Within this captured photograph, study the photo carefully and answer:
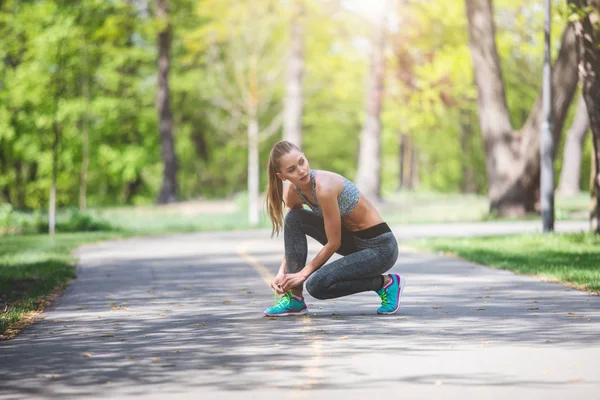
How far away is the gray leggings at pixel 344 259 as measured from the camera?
9.41 meters

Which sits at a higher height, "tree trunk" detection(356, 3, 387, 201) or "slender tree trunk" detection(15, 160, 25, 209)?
"tree trunk" detection(356, 3, 387, 201)

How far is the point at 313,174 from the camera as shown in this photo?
29.5ft

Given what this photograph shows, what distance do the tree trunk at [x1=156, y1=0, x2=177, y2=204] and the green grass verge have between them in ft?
61.2

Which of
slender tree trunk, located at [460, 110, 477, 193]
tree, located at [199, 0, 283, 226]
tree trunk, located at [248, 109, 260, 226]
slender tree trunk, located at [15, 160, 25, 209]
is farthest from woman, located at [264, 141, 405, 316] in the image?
slender tree trunk, located at [15, 160, 25, 209]

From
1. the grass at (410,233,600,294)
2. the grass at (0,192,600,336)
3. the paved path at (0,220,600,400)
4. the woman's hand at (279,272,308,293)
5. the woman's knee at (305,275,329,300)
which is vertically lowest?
the grass at (0,192,600,336)

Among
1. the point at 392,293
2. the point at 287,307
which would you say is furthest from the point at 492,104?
the point at 287,307

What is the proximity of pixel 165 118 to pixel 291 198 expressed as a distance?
3513 cm

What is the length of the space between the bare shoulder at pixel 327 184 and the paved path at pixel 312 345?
108 centimetres

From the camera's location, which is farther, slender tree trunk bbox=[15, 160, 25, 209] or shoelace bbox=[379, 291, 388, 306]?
slender tree trunk bbox=[15, 160, 25, 209]

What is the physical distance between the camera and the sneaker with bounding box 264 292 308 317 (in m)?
9.68

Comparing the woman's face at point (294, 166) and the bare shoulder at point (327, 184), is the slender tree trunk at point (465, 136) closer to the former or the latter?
the bare shoulder at point (327, 184)

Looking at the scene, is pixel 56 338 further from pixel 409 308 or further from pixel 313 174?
pixel 409 308

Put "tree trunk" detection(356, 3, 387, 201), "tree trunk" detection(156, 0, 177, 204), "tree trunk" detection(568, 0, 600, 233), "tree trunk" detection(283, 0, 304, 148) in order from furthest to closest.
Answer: "tree trunk" detection(156, 0, 177, 204)
"tree trunk" detection(356, 3, 387, 201)
"tree trunk" detection(283, 0, 304, 148)
"tree trunk" detection(568, 0, 600, 233)

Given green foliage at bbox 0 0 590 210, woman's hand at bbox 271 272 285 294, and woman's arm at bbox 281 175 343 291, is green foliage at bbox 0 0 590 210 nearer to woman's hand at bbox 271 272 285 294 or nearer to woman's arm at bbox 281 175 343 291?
woman's hand at bbox 271 272 285 294
